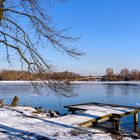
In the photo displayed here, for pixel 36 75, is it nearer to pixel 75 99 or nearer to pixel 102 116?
pixel 102 116

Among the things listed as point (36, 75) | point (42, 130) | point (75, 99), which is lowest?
point (75, 99)

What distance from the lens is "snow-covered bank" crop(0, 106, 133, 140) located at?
959cm

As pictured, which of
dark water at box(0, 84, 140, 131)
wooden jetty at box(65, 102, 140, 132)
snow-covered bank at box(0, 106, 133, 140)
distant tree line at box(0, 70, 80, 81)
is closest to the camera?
distant tree line at box(0, 70, 80, 81)

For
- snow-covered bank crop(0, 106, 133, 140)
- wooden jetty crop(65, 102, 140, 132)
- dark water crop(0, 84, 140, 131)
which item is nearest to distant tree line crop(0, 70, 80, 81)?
snow-covered bank crop(0, 106, 133, 140)

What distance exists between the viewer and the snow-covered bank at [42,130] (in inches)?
377

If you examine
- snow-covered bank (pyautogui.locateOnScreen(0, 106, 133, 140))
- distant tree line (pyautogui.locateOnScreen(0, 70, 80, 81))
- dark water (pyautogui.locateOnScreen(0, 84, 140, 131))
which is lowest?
dark water (pyautogui.locateOnScreen(0, 84, 140, 131))

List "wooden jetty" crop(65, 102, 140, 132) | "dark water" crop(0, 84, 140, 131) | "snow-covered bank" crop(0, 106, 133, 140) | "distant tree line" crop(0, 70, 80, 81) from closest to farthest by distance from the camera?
"distant tree line" crop(0, 70, 80, 81), "snow-covered bank" crop(0, 106, 133, 140), "wooden jetty" crop(65, 102, 140, 132), "dark water" crop(0, 84, 140, 131)

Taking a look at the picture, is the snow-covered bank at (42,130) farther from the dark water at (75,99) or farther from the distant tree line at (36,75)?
the distant tree line at (36,75)

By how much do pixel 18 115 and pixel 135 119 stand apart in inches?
284

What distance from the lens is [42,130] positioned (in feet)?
34.4

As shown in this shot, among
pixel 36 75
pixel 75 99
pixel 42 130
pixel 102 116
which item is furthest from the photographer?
pixel 75 99

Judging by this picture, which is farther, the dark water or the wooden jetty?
the dark water

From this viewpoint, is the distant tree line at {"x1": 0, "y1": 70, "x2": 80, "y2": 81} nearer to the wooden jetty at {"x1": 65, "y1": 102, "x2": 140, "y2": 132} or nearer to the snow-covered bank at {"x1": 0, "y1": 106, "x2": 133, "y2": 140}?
the snow-covered bank at {"x1": 0, "y1": 106, "x2": 133, "y2": 140}

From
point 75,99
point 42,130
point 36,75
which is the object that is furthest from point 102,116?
point 75,99
